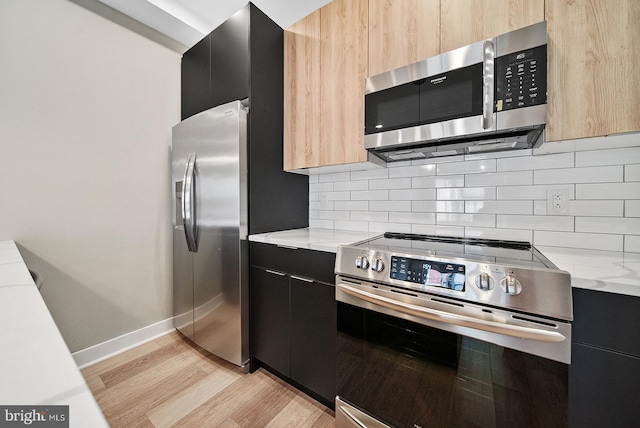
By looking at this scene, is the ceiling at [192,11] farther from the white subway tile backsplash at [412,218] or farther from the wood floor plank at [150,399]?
the wood floor plank at [150,399]

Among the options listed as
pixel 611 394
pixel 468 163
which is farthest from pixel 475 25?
pixel 611 394

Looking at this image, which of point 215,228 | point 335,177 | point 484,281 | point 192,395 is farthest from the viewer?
point 335,177

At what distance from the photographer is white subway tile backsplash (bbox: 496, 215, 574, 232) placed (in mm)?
1300

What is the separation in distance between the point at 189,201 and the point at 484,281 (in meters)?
1.92

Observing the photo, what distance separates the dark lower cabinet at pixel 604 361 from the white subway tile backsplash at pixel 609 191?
730 millimetres

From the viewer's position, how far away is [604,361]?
2.56ft

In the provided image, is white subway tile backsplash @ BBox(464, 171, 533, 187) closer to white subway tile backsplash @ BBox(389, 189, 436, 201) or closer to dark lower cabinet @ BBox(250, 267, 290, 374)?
white subway tile backsplash @ BBox(389, 189, 436, 201)

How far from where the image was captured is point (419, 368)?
1056mm

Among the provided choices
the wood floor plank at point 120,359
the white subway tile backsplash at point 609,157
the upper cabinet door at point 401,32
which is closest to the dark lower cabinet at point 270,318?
the wood floor plank at point 120,359

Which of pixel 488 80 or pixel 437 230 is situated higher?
pixel 488 80

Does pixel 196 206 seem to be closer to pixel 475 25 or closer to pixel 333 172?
pixel 333 172

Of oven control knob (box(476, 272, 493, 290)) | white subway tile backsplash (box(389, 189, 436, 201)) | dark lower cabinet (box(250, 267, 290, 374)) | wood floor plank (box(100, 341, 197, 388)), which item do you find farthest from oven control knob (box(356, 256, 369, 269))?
wood floor plank (box(100, 341, 197, 388))

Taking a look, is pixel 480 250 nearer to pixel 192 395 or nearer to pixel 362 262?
pixel 362 262

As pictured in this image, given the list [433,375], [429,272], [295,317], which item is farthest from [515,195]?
[295,317]
